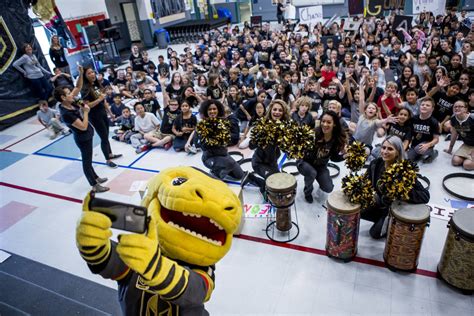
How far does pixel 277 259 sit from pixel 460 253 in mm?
1620

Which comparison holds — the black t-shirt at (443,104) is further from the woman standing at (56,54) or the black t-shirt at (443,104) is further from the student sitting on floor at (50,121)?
the woman standing at (56,54)

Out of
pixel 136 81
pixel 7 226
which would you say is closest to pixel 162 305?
pixel 7 226

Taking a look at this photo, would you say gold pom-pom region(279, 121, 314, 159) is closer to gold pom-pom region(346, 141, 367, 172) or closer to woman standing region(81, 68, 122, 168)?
gold pom-pom region(346, 141, 367, 172)

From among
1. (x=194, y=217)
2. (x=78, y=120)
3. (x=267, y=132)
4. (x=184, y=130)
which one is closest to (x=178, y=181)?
(x=194, y=217)

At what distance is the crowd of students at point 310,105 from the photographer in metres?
4.29

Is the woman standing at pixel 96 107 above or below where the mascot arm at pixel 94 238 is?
below

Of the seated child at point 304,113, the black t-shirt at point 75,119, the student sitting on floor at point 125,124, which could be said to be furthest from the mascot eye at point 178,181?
the student sitting on floor at point 125,124

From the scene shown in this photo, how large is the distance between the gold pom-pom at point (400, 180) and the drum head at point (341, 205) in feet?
1.04

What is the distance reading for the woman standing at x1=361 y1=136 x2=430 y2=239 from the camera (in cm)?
307

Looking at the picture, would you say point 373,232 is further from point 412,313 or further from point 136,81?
point 136,81

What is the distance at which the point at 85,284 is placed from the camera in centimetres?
320

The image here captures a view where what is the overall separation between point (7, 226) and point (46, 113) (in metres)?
3.81

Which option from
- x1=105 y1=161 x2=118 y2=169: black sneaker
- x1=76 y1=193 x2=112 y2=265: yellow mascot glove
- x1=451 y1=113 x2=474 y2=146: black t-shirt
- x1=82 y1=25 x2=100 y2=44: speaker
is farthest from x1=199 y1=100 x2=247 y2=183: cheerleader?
x1=82 y1=25 x2=100 y2=44: speaker

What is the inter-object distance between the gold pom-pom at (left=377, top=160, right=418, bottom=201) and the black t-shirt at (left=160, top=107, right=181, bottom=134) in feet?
13.9
